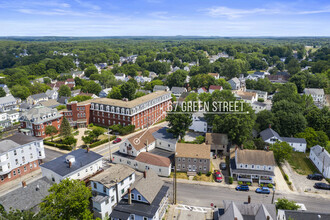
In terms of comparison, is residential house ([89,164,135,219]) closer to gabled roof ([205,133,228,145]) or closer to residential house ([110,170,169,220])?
residential house ([110,170,169,220])

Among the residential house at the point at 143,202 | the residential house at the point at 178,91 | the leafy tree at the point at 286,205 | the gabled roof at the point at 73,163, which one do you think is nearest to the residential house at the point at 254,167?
the leafy tree at the point at 286,205

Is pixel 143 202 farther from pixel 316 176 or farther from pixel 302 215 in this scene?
pixel 316 176

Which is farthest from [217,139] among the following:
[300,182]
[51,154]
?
[51,154]

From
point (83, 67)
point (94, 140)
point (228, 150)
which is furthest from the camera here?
point (83, 67)

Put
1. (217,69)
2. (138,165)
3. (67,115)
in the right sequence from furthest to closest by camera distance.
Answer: (217,69), (67,115), (138,165)

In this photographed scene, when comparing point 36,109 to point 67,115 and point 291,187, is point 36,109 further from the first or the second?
point 291,187

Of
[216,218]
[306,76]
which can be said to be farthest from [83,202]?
[306,76]

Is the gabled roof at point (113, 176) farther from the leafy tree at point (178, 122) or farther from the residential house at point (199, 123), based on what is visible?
the residential house at point (199, 123)
